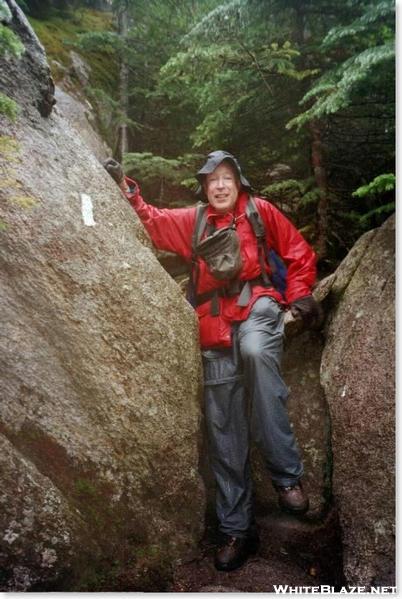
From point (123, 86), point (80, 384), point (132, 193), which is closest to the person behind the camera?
point (80, 384)

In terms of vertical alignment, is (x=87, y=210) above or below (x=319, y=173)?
below

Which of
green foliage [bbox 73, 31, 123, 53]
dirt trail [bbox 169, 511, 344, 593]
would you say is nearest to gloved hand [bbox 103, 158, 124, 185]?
green foliage [bbox 73, 31, 123, 53]

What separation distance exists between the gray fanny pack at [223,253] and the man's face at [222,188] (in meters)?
0.51

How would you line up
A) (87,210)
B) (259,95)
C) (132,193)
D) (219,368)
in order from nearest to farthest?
(87,210) → (219,368) → (132,193) → (259,95)

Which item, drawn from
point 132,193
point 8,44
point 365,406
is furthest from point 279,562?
point 8,44

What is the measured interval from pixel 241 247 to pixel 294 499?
270 cm

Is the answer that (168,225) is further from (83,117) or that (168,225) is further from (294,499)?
(294,499)

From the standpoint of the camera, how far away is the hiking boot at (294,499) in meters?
4.14

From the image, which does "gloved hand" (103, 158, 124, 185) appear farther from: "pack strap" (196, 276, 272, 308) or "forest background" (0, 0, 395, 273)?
"pack strap" (196, 276, 272, 308)

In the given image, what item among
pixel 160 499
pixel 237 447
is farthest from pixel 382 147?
pixel 160 499

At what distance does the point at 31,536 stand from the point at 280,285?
3.51 m

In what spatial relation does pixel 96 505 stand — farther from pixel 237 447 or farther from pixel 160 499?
pixel 237 447

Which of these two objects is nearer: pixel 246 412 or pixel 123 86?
pixel 246 412

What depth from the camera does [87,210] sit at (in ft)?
14.2
